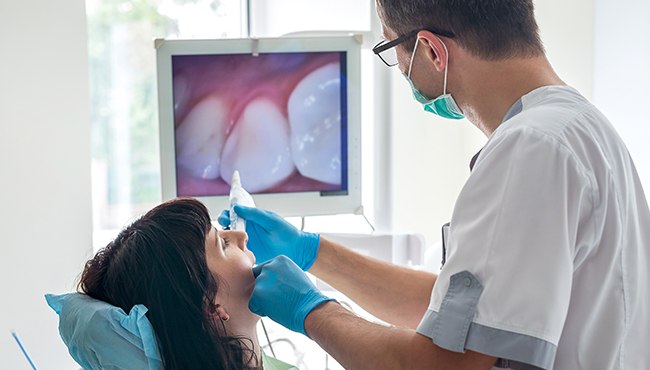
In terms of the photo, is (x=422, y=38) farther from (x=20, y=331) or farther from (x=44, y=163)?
(x=20, y=331)

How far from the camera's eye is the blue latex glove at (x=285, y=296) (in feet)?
4.42

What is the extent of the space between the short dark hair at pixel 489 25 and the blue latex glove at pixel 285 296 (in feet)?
1.66

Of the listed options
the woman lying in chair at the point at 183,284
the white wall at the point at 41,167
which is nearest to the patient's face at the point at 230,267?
the woman lying in chair at the point at 183,284

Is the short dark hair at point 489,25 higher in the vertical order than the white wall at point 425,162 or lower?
higher

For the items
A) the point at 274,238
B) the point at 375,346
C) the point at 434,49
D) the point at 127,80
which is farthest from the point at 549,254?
the point at 127,80

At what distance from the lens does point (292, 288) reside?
137 centimetres

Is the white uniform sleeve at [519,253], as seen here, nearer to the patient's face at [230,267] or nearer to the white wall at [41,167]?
the patient's face at [230,267]

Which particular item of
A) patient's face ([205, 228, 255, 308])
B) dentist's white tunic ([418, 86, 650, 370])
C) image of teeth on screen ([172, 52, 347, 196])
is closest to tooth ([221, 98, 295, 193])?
image of teeth on screen ([172, 52, 347, 196])

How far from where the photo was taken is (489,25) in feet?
4.03

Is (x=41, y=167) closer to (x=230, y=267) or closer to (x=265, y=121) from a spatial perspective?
(x=265, y=121)

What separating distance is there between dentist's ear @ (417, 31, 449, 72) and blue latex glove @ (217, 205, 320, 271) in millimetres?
573

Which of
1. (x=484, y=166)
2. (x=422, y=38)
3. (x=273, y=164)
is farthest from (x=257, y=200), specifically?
(x=484, y=166)

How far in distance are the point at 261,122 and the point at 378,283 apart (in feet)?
2.38

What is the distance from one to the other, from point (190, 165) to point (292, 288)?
919 mm
